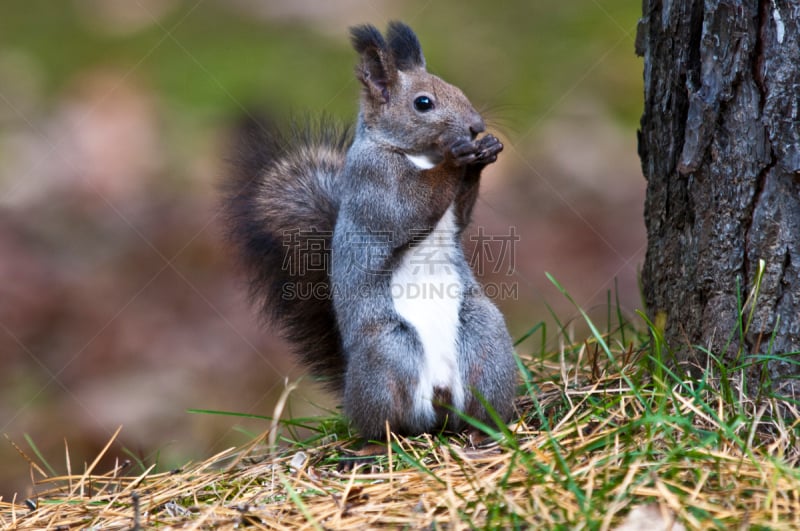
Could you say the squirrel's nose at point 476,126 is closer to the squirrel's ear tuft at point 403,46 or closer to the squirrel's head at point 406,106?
the squirrel's head at point 406,106

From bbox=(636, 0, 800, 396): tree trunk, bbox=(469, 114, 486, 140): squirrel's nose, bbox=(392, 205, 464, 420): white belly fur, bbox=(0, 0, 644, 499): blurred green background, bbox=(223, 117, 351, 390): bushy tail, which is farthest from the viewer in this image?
bbox=(0, 0, 644, 499): blurred green background

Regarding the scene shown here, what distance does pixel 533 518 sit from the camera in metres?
1.45

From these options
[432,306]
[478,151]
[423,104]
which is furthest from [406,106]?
[432,306]

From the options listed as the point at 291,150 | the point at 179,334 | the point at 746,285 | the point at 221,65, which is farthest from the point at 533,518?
the point at 221,65

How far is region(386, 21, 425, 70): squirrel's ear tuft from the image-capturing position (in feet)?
8.29

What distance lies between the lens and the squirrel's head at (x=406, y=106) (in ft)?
7.79

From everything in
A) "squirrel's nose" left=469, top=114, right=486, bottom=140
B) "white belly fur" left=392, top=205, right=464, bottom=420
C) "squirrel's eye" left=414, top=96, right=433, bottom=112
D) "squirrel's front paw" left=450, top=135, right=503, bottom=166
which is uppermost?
"squirrel's eye" left=414, top=96, right=433, bottom=112

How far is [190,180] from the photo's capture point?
5.15 meters

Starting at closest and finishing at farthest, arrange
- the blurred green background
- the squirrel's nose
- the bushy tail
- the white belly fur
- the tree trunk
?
1. the tree trunk
2. the white belly fur
3. the squirrel's nose
4. the bushy tail
5. the blurred green background

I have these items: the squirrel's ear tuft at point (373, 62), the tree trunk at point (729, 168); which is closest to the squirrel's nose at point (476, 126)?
the squirrel's ear tuft at point (373, 62)

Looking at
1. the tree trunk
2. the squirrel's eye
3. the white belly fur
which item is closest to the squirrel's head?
the squirrel's eye

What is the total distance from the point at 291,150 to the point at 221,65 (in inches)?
133

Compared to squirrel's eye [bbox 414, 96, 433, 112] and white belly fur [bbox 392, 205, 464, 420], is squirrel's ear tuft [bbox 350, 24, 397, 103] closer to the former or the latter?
squirrel's eye [bbox 414, 96, 433, 112]

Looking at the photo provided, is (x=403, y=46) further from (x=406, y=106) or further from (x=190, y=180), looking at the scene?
(x=190, y=180)
